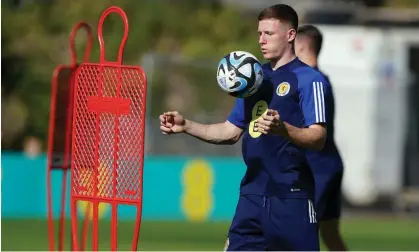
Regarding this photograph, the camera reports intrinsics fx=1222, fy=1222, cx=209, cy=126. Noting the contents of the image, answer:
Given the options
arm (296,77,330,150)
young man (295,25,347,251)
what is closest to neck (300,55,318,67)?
young man (295,25,347,251)

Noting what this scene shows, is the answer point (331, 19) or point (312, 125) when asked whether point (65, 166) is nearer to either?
point (312, 125)

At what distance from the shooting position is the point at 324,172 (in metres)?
10.7

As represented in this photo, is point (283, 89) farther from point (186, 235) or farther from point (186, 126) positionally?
point (186, 235)

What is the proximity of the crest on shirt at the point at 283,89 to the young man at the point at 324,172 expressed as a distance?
2.72 metres

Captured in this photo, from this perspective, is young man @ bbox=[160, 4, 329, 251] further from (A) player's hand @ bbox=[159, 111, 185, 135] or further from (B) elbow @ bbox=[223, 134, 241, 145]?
(B) elbow @ bbox=[223, 134, 241, 145]

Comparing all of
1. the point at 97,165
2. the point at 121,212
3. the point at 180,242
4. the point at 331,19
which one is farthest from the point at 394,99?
the point at 97,165

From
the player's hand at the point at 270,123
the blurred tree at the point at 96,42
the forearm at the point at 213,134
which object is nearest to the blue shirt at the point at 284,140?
the forearm at the point at 213,134

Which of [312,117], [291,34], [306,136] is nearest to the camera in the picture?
[306,136]

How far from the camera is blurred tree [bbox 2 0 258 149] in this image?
3228cm

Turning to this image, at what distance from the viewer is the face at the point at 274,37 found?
7.81 m

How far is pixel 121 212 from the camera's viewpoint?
2281cm

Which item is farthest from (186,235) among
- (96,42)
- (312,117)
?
(96,42)

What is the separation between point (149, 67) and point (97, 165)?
17.3m

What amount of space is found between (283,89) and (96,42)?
81.9ft
